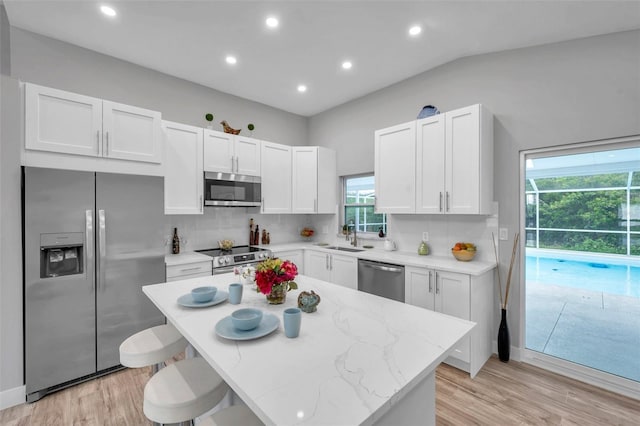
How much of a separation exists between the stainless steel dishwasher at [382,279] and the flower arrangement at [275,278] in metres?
1.74

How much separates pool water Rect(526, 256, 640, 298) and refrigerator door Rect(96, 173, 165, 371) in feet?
12.2

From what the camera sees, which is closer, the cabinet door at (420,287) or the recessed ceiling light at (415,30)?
the recessed ceiling light at (415,30)

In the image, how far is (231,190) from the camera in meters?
3.72

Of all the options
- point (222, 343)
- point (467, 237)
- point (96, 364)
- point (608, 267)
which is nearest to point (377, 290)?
point (467, 237)

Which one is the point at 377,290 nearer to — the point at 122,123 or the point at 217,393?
the point at 217,393

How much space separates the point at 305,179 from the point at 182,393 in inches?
136

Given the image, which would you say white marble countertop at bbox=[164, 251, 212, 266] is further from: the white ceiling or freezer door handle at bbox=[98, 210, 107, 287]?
the white ceiling

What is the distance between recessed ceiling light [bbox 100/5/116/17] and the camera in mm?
2396

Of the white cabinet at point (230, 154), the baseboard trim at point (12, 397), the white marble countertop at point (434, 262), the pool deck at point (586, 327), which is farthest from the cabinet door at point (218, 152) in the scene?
the pool deck at point (586, 327)

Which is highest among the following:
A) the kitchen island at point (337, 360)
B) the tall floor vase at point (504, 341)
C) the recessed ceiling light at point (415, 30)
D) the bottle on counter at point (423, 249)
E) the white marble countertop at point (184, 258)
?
Result: the recessed ceiling light at point (415, 30)

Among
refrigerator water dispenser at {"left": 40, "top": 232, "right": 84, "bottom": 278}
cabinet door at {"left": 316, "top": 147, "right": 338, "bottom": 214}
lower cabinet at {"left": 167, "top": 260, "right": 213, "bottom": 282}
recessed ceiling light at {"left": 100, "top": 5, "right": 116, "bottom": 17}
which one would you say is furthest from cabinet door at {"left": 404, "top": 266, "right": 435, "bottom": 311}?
recessed ceiling light at {"left": 100, "top": 5, "right": 116, "bottom": 17}

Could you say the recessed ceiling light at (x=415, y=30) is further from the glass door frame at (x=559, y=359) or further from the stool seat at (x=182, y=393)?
the stool seat at (x=182, y=393)

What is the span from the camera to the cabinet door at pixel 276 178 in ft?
13.4

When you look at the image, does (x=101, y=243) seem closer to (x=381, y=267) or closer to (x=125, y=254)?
(x=125, y=254)
